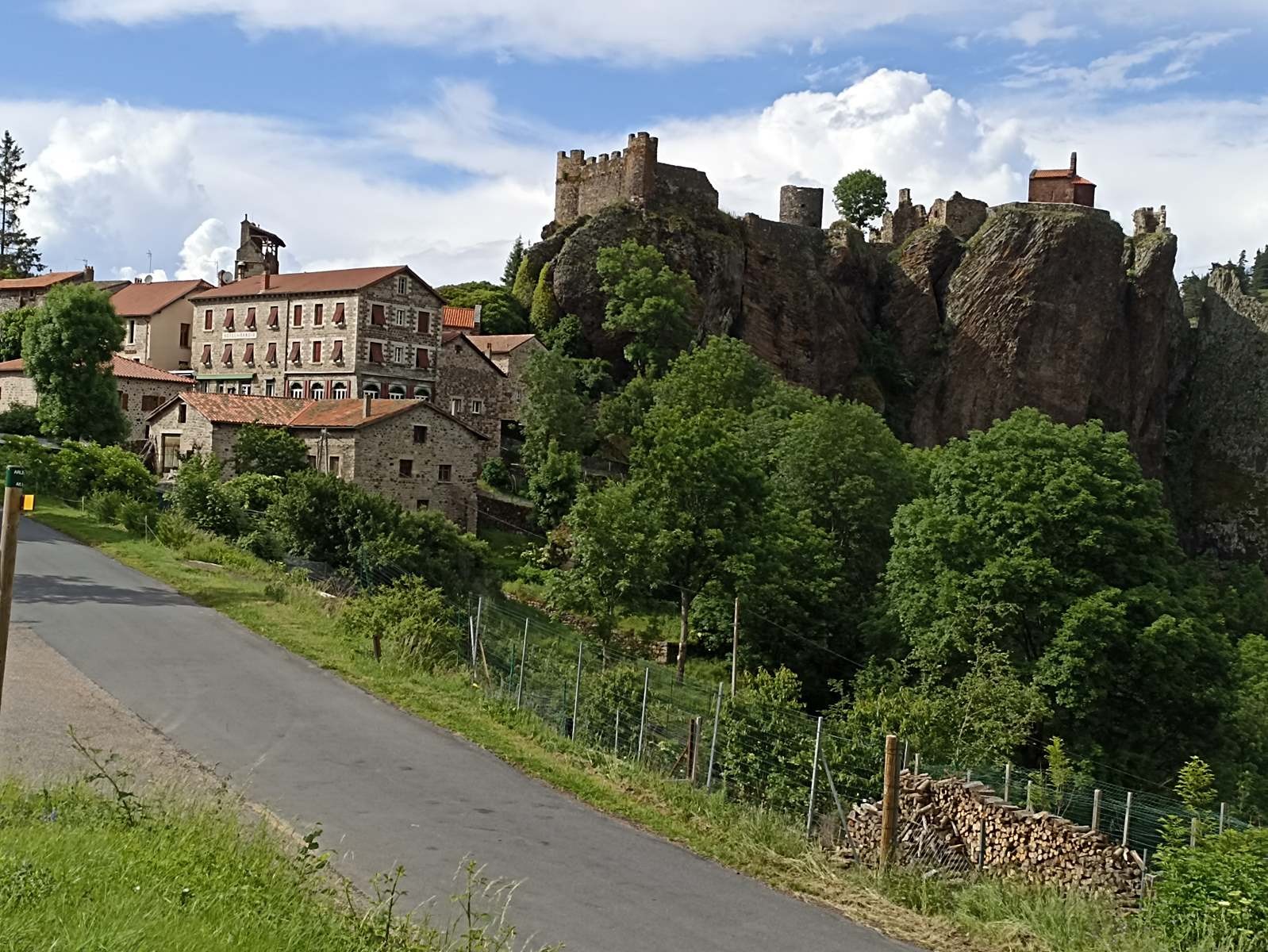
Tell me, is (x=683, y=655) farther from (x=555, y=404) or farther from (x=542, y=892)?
(x=542, y=892)

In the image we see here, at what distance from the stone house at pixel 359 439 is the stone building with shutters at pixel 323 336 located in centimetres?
703

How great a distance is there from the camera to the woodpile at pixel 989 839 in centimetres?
1492

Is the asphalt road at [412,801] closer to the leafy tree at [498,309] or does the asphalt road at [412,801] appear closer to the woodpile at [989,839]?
the woodpile at [989,839]

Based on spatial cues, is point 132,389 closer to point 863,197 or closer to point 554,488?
point 554,488

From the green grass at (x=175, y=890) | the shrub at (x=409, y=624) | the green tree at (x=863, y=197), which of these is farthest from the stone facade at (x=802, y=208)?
the green grass at (x=175, y=890)

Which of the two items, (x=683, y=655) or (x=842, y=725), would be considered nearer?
(x=842, y=725)

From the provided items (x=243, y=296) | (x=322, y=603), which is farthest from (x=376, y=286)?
(x=322, y=603)

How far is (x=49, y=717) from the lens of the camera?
1559 cm

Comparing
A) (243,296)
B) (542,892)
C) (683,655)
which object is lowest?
(683,655)

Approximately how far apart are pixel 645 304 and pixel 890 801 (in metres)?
53.9

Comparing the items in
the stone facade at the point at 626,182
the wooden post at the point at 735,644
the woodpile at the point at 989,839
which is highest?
the stone facade at the point at 626,182

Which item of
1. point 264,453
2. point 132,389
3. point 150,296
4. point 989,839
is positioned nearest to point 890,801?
point 989,839

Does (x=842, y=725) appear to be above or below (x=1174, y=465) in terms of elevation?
below

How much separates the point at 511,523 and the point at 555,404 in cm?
748
